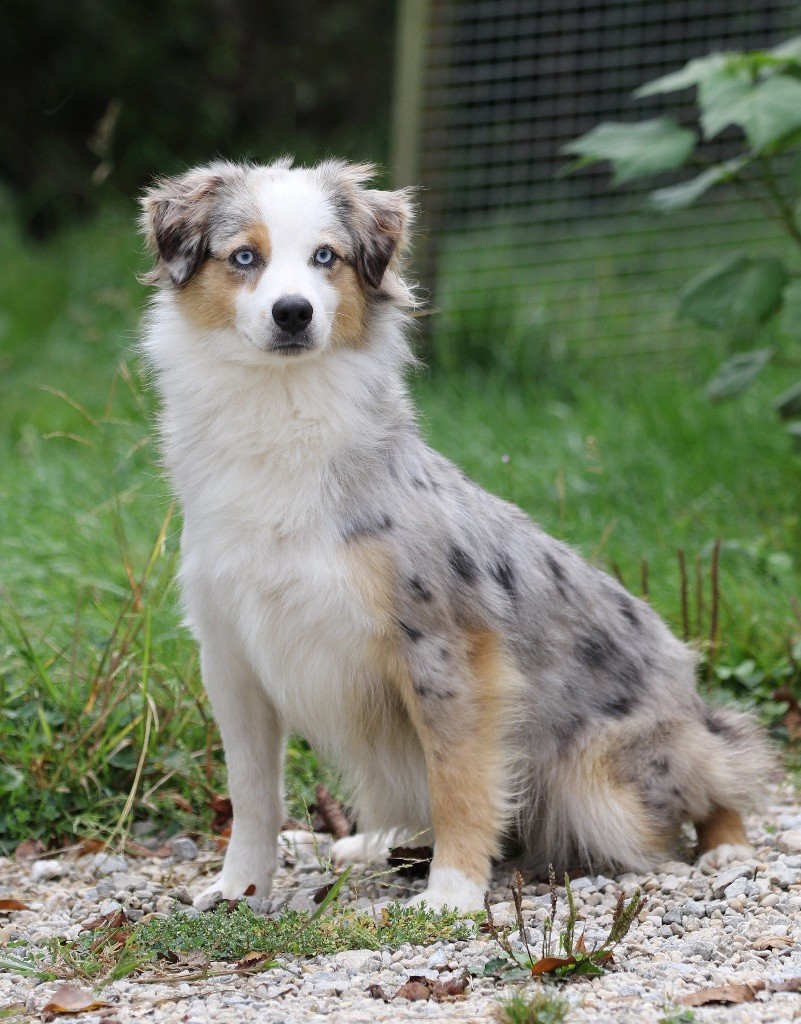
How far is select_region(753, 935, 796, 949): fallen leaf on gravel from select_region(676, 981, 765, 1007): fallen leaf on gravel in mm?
243

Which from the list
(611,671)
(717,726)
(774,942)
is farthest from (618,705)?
(774,942)

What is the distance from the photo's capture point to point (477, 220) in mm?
7547

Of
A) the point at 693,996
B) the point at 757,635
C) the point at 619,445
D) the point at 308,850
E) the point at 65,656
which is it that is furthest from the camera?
the point at 619,445

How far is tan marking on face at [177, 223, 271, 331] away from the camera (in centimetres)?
311

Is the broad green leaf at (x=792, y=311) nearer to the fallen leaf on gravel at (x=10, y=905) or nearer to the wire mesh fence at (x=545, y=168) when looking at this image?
the wire mesh fence at (x=545, y=168)

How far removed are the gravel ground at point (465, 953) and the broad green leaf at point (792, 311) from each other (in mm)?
1940

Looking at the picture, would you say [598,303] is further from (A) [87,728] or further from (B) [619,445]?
(A) [87,728]

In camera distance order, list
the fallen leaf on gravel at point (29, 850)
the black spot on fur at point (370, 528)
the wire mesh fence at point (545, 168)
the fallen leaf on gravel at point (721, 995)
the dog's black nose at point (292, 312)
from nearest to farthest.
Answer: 1. the fallen leaf on gravel at point (721, 995)
2. the dog's black nose at point (292, 312)
3. the black spot on fur at point (370, 528)
4. the fallen leaf on gravel at point (29, 850)
5. the wire mesh fence at point (545, 168)

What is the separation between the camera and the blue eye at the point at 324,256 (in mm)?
3152

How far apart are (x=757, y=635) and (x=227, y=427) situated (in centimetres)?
221

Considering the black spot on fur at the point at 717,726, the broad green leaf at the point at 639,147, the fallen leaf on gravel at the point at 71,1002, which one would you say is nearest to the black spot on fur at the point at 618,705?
the black spot on fur at the point at 717,726

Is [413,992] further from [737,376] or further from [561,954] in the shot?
[737,376]

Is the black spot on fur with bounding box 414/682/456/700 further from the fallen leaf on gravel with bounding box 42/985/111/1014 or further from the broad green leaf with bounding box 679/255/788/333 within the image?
the broad green leaf with bounding box 679/255/788/333

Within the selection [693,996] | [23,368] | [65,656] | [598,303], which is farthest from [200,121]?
[693,996]
